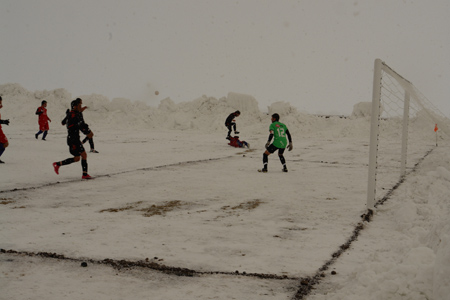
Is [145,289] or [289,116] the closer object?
[145,289]

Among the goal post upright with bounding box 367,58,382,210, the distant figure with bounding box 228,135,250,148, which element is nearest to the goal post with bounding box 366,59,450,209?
the goal post upright with bounding box 367,58,382,210

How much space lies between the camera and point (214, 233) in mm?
4668

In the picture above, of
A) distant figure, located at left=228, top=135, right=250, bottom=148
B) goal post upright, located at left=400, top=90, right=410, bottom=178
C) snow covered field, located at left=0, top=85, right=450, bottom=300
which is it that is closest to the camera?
snow covered field, located at left=0, top=85, right=450, bottom=300

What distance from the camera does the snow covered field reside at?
303 cm

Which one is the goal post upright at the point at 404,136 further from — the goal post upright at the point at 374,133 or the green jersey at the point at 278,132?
the goal post upright at the point at 374,133

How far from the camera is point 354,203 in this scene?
641 centimetres

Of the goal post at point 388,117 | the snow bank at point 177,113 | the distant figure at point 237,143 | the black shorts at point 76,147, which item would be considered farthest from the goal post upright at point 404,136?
the snow bank at point 177,113

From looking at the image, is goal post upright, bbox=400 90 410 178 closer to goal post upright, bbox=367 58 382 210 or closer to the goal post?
the goal post

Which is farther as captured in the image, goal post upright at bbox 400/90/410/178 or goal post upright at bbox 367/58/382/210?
goal post upright at bbox 400/90/410/178

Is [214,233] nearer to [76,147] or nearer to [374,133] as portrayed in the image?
[374,133]

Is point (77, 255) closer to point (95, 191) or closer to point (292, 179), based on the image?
point (95, 191)

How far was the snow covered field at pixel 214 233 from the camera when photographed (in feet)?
9.95

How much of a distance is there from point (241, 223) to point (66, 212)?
8.37 feet

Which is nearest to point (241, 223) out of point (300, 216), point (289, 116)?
point (300, 216)
